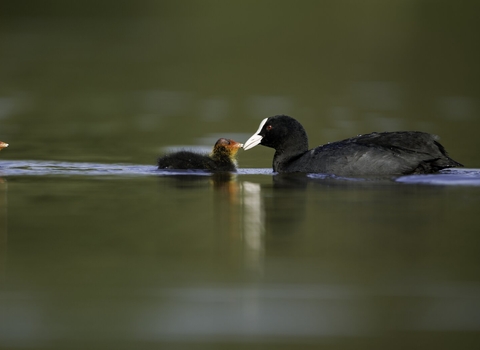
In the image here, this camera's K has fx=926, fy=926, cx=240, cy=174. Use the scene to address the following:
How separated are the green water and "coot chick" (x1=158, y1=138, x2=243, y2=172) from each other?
0.23 meters

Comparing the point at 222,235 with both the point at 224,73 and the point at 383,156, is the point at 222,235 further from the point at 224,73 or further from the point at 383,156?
the point at 224,73

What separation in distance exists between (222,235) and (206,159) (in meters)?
4.46

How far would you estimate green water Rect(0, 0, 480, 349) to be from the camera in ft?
18.1

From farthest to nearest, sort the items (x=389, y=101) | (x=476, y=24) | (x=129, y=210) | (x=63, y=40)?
(x=476, y=24) → (x=63, y=40) → (x=389, y=101) → (x=129, y=210)

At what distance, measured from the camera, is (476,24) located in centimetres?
4138

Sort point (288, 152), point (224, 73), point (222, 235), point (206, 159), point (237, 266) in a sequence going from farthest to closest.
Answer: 1. point (224, 73)
2. point (288, 152)
3. point (206, 159)
4. point (222, 235)
5. point (237, 266)

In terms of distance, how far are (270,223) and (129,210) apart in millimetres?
1443

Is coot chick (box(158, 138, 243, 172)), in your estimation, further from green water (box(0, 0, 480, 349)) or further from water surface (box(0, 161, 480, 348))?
water surface (box(0, 161, 480, 348))

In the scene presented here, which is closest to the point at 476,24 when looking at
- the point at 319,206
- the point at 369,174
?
the point at 369,174

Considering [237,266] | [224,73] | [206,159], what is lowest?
[237,266]

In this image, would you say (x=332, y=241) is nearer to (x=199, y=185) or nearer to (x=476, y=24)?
(x=199, y=185)

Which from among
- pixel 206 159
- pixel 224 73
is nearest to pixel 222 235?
pixel 206 159

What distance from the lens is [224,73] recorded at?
29.5m

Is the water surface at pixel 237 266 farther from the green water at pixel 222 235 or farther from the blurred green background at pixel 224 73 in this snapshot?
the blurred green background at pixel 224 73
